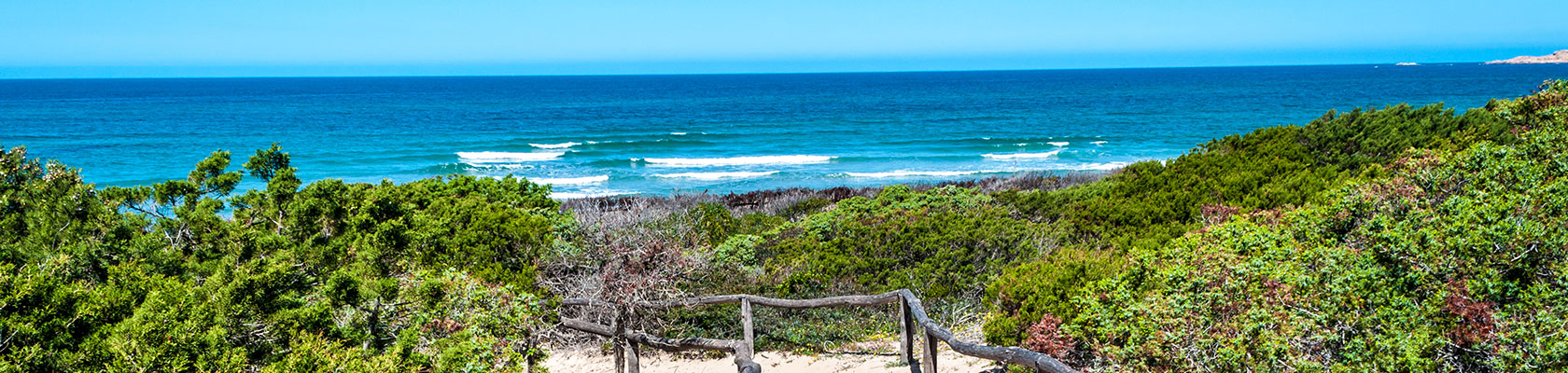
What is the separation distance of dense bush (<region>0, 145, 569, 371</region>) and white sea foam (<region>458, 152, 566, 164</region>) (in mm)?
30799

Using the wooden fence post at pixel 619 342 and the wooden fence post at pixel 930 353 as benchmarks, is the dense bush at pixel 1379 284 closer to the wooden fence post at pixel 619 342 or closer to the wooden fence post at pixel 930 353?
the wooden fence post at pixel 930 353

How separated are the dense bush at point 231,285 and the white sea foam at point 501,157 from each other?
3080 cm

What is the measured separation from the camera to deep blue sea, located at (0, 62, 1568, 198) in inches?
1337

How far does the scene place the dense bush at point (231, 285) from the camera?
338cm

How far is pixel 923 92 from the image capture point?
309 ft

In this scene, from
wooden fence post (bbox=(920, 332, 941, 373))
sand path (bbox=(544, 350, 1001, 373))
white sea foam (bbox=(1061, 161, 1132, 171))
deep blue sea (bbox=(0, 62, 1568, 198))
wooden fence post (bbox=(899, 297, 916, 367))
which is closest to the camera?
wooden fence post (bbox=(920, 332, 941, 373))

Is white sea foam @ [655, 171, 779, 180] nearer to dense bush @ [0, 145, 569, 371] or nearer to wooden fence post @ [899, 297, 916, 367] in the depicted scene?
wooden fence post @ [899, 297, 916, 367]

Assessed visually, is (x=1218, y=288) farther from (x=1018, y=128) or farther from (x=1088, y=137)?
(x=1018, y=128)

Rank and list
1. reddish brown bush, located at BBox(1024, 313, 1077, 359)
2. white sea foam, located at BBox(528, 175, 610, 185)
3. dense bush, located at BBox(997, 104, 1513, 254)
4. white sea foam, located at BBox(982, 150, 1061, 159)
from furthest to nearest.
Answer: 1. white sea foam, located at BBox(982, 150, 1061, 159)
2. white sea foam, located at BBox(528, 175, 610, 185)
3. dense bush, located at BBox(997, 104, 1513, 254)
4. reddish brown bush, located at BBox(1024, 313, 1077, 359)

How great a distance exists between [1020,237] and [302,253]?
7634mm

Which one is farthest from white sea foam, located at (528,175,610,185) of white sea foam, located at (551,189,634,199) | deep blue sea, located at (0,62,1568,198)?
white sea foam, located at (551,189,634,199)

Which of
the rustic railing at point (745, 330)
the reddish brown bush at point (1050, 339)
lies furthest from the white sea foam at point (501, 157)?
the reddish brown bush at point (1050, 339)

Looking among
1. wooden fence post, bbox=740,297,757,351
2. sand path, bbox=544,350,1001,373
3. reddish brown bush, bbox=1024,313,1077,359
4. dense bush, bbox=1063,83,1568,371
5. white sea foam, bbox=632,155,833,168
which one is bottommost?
white sea foam, bbox=632,155,833,168

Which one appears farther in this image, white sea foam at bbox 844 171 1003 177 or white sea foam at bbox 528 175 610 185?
white sea foam at bbox 844 171 1003 177
